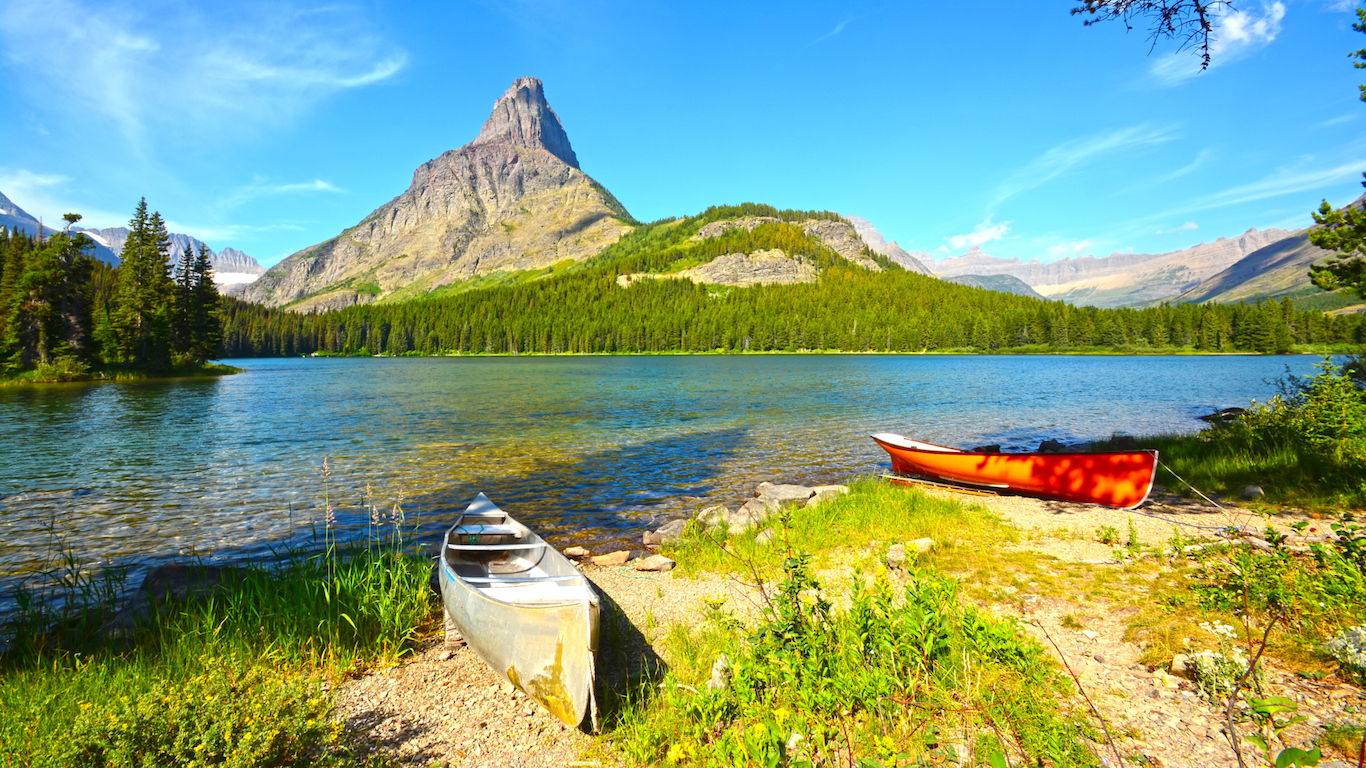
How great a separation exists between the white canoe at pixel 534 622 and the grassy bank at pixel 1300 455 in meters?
13.7

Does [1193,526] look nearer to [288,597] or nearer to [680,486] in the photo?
[680,486]

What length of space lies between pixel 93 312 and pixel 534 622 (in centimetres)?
9272

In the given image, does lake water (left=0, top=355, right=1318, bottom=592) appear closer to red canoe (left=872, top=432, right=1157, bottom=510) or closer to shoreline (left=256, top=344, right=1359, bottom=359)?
red canoe (left=872, top=432, right=1157, bottom=510)

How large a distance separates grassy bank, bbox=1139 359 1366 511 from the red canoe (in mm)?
1448

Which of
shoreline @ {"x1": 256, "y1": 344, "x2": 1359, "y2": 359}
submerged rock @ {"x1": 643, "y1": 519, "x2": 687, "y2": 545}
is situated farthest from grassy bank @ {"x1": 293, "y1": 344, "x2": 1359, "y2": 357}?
submerged rock @ {"x1": 643, "y1": 519, "x2": 687, "y2": 545}

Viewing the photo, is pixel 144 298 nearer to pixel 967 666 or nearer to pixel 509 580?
pixel 509 580

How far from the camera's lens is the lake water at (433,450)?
49.3 ft

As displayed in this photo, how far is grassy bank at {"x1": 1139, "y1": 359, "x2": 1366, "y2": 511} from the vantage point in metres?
11.8

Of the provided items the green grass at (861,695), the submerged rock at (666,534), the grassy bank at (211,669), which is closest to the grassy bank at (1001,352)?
the submerged rock at (666,534)

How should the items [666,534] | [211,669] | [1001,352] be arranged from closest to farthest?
[211,669] → [666,534] → [1001,352]

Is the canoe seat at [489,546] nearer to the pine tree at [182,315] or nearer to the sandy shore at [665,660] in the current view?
the sandy shore at [665,660]

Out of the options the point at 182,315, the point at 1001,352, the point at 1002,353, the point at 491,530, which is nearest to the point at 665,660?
the point at 491,530

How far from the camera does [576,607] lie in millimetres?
5684

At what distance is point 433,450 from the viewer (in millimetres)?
25250
